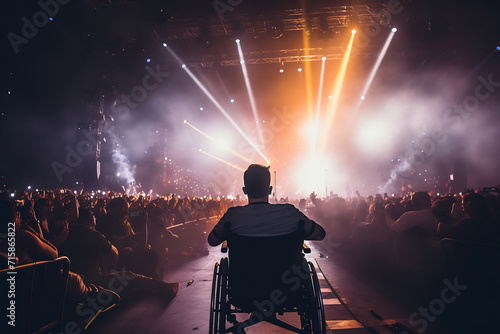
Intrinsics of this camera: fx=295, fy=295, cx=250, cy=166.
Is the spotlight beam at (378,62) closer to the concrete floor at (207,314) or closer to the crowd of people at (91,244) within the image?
the concrete floor at (207,314)

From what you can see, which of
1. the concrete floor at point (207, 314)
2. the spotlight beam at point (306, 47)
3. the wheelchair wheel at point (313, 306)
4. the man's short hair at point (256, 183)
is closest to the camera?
the wheelchair wheel at point (313, 306)

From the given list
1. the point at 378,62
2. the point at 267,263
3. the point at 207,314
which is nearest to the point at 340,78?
the point at 378,62

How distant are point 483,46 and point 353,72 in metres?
7.32

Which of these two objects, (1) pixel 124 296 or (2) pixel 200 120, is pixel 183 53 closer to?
(1) pixel 124 296

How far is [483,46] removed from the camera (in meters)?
13.0

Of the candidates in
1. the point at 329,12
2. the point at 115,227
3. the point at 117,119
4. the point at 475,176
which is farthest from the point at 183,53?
the point at 475,176

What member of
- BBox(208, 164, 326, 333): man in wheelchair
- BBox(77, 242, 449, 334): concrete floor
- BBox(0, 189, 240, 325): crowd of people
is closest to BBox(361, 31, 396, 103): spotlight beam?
BBox(77, 242, 449, 334): concrete floor

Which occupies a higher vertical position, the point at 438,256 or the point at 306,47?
the point at 306,47

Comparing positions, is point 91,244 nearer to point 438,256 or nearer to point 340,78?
point 438,256

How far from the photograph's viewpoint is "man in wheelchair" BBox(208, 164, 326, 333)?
2.41m

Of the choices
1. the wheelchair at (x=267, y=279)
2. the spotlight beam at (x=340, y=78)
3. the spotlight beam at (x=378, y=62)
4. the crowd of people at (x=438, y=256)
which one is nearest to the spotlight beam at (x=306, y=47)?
the spotlight beam at (x=340, y=78)

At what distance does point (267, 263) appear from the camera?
243cm

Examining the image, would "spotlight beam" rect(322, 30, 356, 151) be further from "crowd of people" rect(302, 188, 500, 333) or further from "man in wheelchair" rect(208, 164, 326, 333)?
"man in wheelchair" rect(208, 164, 326, 333)

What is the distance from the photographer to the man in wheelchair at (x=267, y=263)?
2414 millimetres
